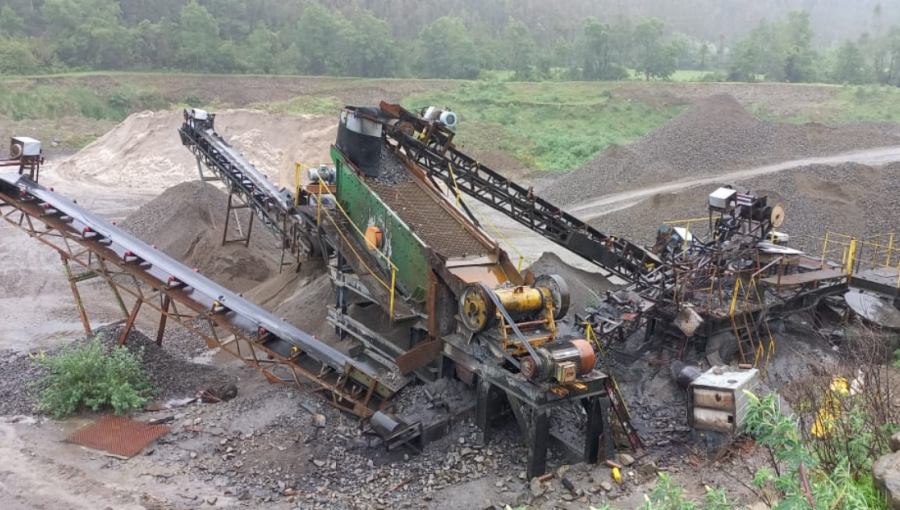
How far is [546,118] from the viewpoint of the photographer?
52531 mm

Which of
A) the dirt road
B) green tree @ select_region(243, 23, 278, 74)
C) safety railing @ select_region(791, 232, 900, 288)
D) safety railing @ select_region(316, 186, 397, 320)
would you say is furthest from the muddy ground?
green tree @ select_region(243, 23, 278, 74)

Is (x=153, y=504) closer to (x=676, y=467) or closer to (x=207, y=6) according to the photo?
(x=676, y=467)

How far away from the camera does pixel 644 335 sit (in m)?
12.4

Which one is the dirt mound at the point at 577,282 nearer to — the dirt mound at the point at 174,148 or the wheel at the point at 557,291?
the wheel at the point at 557,291

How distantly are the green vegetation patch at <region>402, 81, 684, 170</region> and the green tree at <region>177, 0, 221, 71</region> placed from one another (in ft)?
60.1

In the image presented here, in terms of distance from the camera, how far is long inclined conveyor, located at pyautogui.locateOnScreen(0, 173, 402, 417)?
10469 millimetres

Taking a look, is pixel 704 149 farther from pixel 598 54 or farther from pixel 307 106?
pixel 598 54

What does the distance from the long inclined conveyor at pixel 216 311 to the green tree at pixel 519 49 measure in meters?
64.2

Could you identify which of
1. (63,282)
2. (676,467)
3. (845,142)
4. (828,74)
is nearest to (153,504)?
(676,467)

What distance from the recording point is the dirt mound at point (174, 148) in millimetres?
31203

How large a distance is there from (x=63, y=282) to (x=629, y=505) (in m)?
16.0

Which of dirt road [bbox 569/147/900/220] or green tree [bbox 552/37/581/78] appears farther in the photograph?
green tree [bbox 552/37/581/78]

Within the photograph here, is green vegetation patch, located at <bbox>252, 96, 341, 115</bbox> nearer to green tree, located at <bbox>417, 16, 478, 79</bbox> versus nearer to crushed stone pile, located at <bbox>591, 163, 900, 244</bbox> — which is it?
green tree, located at <bbox>417, 16, 478, 79</bbox>

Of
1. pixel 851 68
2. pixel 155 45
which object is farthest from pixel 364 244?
pixel 851 68
